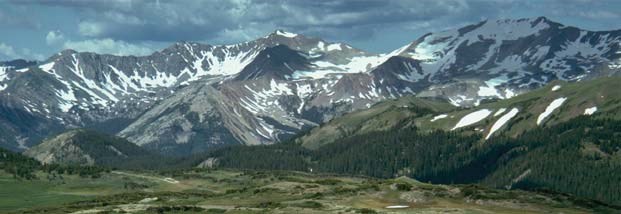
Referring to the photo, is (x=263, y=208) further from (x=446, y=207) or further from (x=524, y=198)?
(x=524, y=198)

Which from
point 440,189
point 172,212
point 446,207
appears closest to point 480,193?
point 440,189

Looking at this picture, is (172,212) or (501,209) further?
(501,209)

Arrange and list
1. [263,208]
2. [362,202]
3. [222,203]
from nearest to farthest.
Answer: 1. [263,208]
2. [362,202]
3. [222,203]

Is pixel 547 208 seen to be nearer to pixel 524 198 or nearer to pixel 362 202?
pixel 524 198

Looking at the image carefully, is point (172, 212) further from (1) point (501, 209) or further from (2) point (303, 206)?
(1) point (501, 209)

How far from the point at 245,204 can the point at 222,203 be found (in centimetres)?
876

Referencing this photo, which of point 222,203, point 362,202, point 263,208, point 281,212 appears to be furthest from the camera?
point 222,203

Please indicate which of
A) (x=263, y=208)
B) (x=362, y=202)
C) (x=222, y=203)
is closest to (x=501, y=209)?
(x=362, y=202)

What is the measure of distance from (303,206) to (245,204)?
63.1 ft

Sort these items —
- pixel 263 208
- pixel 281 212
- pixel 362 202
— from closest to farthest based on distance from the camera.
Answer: pixel 281 212
pixel 263 208
pixel 362 202

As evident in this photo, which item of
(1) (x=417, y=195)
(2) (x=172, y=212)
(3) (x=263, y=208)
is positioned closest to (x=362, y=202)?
(1) (x=417, y=195)

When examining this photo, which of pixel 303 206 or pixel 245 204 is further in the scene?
pixel 245 204

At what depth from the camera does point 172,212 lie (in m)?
Result: 165

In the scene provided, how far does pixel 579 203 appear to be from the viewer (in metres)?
186
